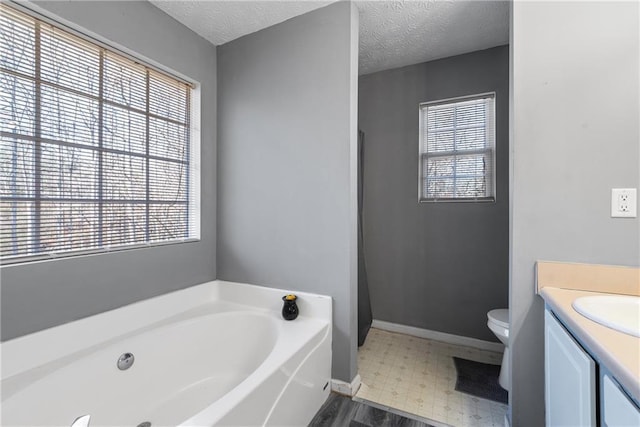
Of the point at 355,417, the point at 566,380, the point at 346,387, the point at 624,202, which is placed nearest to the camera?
the point at 566,380

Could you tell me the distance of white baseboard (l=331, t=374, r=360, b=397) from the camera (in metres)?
1.76

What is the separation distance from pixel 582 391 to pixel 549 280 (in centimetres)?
56

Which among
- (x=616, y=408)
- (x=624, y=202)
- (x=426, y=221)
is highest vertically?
(x=624, y=202)

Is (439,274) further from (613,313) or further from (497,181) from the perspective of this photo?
(613,313)

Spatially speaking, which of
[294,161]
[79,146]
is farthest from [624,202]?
[79,146]

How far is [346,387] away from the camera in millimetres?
1765

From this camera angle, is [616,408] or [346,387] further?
[346,387]

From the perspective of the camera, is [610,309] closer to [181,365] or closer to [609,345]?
[609,345]

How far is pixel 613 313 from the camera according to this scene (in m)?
1.05

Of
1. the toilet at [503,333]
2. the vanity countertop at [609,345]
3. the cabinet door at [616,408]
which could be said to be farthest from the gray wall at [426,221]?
the cabinet door at [616,408]

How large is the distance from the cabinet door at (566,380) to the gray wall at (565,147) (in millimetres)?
164

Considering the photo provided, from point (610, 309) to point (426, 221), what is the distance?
4.93 ft

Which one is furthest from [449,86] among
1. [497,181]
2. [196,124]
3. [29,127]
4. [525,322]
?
[29,127]

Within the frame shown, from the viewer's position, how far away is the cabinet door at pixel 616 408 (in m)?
0.65
